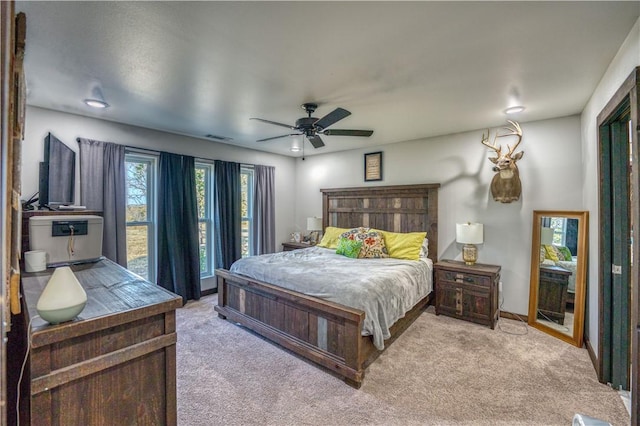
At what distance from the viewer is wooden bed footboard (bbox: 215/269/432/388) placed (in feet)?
7.89

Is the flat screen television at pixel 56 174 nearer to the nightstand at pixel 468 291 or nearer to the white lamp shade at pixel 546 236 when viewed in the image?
the nightstand at pixel 468 291

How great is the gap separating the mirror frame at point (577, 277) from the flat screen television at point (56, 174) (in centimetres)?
529

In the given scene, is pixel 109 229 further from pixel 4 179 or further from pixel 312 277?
pixel 4 179

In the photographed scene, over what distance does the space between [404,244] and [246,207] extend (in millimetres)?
2889

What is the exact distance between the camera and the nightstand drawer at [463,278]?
3.49 metres

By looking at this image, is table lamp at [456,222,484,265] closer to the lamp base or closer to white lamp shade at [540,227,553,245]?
the lamp base

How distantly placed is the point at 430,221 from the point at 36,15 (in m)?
4.36

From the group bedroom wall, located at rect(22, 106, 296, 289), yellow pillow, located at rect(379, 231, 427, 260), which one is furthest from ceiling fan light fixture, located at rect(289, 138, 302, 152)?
yellow pillow, located at rect(379, 231, 427, 260)

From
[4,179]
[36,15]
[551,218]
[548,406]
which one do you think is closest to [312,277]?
[548,406]

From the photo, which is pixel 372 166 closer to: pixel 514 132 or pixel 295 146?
pixel 295 146

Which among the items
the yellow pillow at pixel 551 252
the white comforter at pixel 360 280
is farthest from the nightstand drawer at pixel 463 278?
the yellow pillow at pixel 551 252

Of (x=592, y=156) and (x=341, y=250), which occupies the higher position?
(x=592, y=156)

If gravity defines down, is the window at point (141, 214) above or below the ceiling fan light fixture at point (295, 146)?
below

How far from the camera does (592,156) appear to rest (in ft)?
9.20
